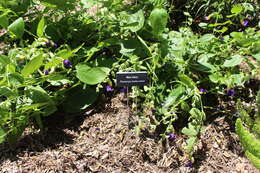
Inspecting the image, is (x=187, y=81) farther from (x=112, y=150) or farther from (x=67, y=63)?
(x=67, y=63)

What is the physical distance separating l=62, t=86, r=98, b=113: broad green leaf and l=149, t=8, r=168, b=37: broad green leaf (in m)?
0.53

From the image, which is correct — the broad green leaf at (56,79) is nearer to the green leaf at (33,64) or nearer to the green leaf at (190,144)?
the green leaf at (33,64)

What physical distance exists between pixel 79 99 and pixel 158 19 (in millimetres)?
662

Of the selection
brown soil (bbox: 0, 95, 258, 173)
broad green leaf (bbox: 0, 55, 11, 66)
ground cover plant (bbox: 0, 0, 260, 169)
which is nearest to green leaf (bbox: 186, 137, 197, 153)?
Answer: ground cover plant (bbox: 0, 0, 260, 169)

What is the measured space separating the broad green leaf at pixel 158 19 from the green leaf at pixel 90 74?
385mm

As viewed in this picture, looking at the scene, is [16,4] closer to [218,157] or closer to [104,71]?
[104,71]

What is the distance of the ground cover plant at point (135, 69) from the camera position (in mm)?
1493

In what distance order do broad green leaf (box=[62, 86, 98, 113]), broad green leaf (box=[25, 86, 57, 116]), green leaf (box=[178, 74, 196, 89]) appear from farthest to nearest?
broad green leaf (box=[62, 86, 98, 113]) < green leaf (box=[178, 74, 196, 89]) < broad green leaf (box=[25, 86, 57, 116])

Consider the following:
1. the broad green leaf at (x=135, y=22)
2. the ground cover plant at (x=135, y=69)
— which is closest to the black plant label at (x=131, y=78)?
the ground cover plant at (x=135, y=69)

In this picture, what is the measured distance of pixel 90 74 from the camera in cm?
158

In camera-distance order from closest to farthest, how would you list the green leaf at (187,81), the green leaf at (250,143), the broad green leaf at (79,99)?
the green leaf at (250,143) < the green leaf at (187,81) < the broad green leaf at (79,99)

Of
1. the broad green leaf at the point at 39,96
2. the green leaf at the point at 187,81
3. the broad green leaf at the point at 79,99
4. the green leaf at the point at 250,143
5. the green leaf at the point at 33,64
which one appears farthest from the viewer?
the broad green leaf at the point at 79,99

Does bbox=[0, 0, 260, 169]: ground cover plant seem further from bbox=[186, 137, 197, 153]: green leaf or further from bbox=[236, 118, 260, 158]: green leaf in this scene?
bbox=[236, 118, 260, 158]: green leaf

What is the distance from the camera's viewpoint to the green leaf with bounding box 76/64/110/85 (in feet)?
5.12
